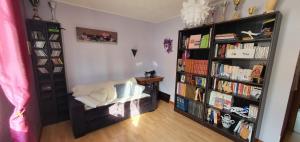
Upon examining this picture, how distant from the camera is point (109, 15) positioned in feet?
9.80

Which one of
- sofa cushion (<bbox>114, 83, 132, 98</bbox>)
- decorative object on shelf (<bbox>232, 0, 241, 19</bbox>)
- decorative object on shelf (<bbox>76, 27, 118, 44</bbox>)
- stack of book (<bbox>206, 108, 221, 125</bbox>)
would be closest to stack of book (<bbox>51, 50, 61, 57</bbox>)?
decorative object on shelf (<bbox>76, 27, 118, 44</bbox>)

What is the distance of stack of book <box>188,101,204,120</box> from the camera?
247 cm

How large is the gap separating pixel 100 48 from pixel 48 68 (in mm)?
1091

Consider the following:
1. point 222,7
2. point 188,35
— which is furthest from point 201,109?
point 222,7

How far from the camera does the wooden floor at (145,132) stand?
6.54 ft

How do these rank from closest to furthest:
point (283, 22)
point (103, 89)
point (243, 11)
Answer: point (283, 22) < point (243, 11) < point (103, 89)

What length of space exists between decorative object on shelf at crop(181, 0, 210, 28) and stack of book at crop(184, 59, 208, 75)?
736 mm

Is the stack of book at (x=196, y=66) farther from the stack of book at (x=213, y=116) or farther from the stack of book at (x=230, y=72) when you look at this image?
the stack of book at (x=213, y=116)

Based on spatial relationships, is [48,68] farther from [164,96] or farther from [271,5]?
[271,5]

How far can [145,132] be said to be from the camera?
2.18 m

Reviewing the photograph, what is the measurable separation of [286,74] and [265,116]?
68 centimetres

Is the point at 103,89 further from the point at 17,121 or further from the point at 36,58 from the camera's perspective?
the point at 17,121

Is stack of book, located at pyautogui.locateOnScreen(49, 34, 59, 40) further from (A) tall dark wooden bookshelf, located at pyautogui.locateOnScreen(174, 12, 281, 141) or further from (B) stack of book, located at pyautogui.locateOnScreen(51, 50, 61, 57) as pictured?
(A) tall dark wooden bookshelf, located at pyautogui.locateOnScreen(174, 12, 281, 141)

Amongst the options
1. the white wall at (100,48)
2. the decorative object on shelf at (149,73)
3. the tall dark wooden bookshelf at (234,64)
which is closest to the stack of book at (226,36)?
the tall dark wooden bookshelf at (234,64)
